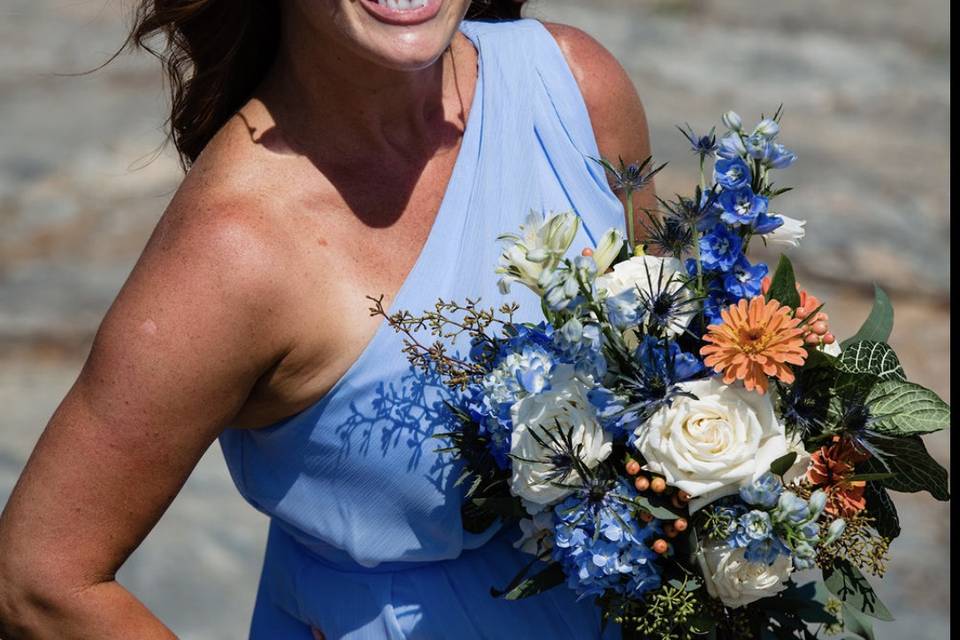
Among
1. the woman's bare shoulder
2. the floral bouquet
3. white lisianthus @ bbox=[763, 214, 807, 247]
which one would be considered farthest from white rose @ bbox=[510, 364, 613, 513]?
the woman's bare shoulder

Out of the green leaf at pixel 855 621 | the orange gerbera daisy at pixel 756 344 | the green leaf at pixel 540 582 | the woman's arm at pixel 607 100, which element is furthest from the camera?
the woman's arm at pixel 607 100

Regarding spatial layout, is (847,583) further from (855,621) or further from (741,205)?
(741,205)

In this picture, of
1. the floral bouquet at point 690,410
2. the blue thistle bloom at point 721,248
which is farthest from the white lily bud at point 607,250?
the blue thistle bloom at point 721,248

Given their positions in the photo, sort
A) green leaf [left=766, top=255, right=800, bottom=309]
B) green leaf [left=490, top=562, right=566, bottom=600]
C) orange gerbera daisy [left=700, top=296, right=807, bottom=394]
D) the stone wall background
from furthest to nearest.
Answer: the stone wall background → green leaf [left=490, top=562, right=566, bottom=600] → green leaf [left=766, top=255, right=800, bottom=309] → orange gerbera daisy [left=700, top=296, right=807, bottom=394]

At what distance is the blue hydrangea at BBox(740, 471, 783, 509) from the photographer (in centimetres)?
172

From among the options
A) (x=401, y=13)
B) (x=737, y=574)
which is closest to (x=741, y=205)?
(x=737, y=574)

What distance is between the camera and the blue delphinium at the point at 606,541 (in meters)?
1.76

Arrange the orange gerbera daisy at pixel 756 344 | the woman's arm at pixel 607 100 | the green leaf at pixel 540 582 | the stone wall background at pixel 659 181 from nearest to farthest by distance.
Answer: the orange gerbera daisy at pixel 756 344, the green leaf at pixel 540 582, the woman's arm at pixel 607 100, the stone wall background at pixel 659 181

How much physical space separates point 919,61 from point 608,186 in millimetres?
6193

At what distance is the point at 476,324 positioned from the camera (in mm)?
1977

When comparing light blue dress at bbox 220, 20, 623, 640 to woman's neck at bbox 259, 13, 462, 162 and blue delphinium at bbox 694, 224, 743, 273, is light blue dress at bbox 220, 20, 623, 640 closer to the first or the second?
woman's neck at bbox 259, 13, 462, 162

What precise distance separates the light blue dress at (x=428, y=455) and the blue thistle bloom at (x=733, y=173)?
0.42m

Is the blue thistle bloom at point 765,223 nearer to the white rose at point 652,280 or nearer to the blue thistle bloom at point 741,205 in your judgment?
the blue thistle bloom at point 741,205

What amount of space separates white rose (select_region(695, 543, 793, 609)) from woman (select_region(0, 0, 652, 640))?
360 millimetres
